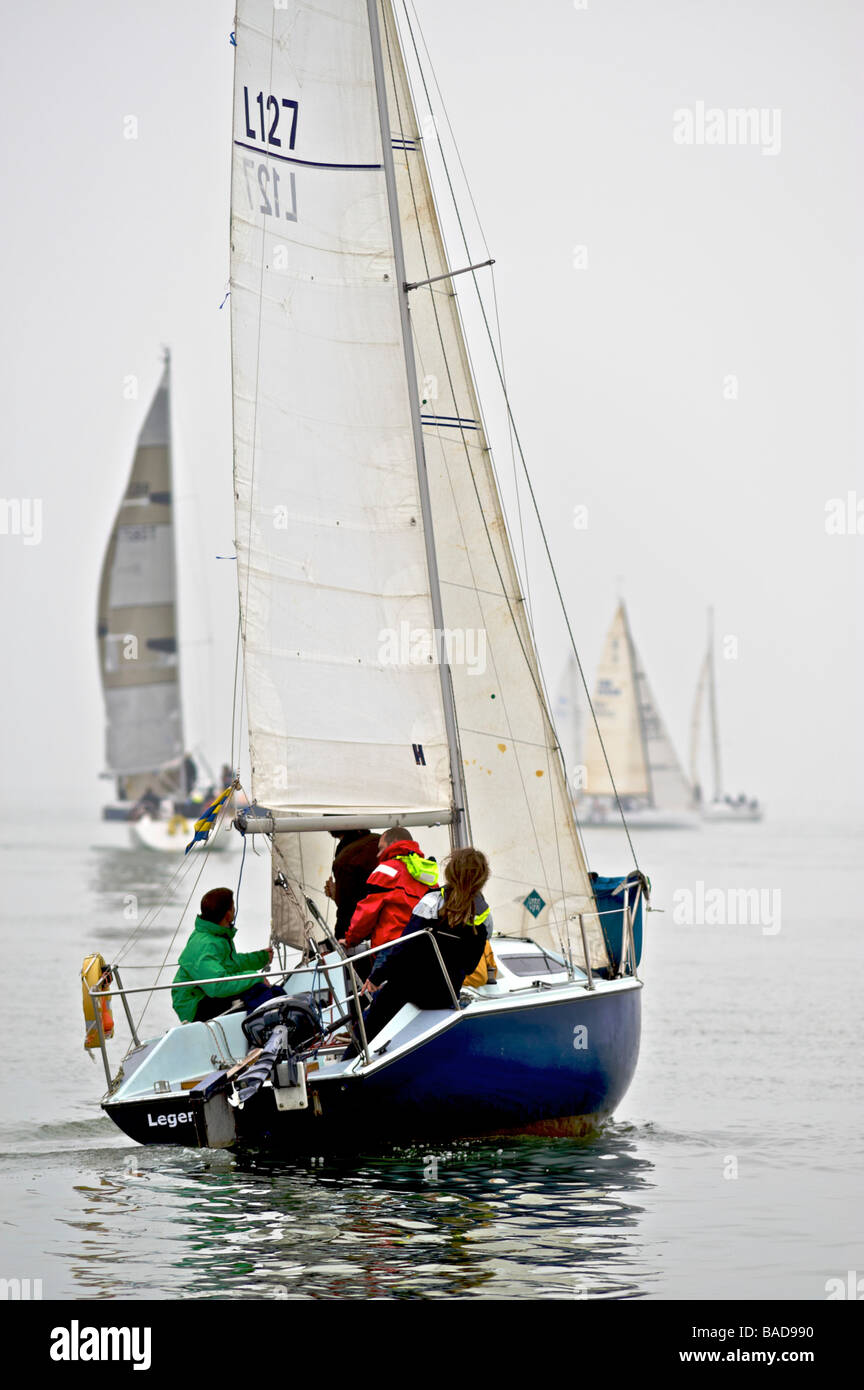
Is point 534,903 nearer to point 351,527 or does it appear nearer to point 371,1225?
point 351,527

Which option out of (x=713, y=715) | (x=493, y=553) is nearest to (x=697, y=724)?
(x=713, y=715)

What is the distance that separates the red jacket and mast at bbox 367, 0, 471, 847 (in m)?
1.67

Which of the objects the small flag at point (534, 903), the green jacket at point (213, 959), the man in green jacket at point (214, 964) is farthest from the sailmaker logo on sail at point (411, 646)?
the green jacket at point (213, 959)

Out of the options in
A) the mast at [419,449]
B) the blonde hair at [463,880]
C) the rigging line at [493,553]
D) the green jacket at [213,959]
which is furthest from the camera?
the rigging line at [493,553]

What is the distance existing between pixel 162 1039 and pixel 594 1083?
2700 millimetres

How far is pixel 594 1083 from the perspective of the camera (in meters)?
11.1

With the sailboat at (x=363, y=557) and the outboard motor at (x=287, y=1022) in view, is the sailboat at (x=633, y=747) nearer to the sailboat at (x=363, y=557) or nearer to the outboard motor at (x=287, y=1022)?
the sailboat at (x=363, y=557)

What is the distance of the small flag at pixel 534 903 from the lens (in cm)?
1253

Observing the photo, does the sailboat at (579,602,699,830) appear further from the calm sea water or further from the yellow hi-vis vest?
the yellow hi-vis vest

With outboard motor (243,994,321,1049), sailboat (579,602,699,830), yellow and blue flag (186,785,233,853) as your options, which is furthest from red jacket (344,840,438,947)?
sailboat (579,602,699,830)

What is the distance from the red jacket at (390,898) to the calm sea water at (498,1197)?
4.21 feet

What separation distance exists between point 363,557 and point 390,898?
3005 millimetres

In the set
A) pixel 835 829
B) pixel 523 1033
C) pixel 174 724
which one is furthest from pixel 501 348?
pixel 835 829
